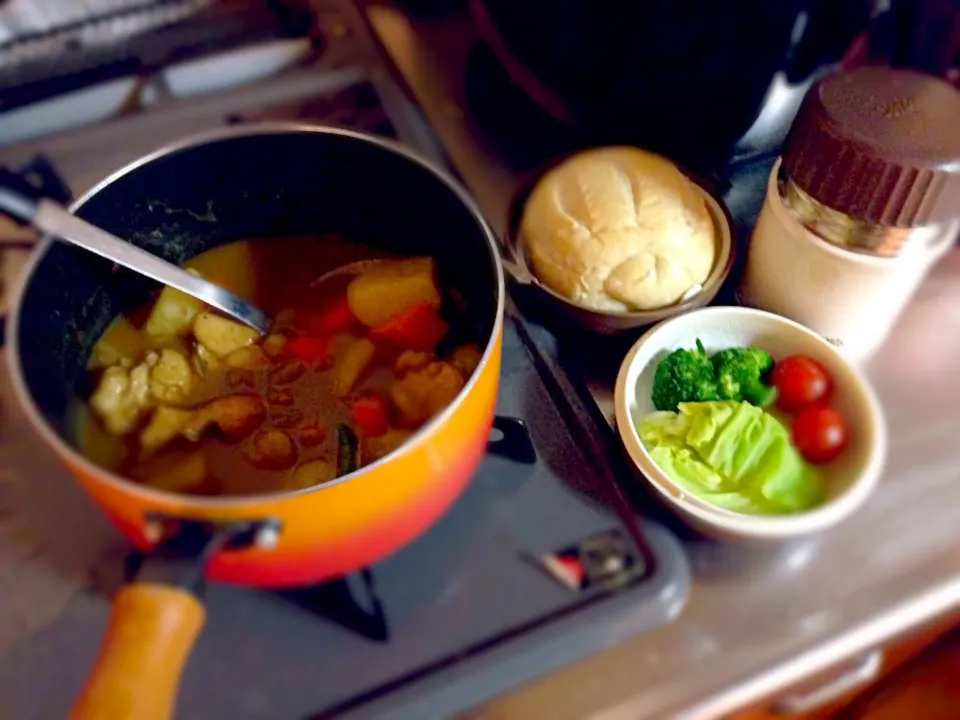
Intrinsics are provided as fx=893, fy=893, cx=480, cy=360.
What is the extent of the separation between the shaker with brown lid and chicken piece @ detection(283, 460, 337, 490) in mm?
285

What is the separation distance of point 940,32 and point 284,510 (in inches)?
20.5

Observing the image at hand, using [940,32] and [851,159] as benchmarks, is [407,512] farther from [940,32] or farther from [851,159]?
[940,32]

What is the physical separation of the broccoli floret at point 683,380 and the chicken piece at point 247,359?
23 cm

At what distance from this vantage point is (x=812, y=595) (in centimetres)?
47

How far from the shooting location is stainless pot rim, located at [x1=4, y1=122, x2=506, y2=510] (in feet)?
1.19

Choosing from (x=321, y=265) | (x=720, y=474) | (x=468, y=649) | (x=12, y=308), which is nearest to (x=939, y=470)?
(x=720, y=474)

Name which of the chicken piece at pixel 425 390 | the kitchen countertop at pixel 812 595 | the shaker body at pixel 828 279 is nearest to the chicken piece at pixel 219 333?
the chicken piece at pixel 425 390

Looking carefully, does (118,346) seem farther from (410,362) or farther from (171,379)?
(410,362)

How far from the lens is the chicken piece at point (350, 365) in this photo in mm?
511

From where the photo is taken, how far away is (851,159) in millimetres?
453

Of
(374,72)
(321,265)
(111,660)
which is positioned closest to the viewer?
(111,660)

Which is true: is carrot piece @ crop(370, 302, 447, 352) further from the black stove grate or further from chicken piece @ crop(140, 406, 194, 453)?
the black stove grate

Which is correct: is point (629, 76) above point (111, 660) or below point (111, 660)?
above

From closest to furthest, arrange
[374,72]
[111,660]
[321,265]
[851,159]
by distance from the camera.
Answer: [111,660], [851,159], [321,265], [374,72]
